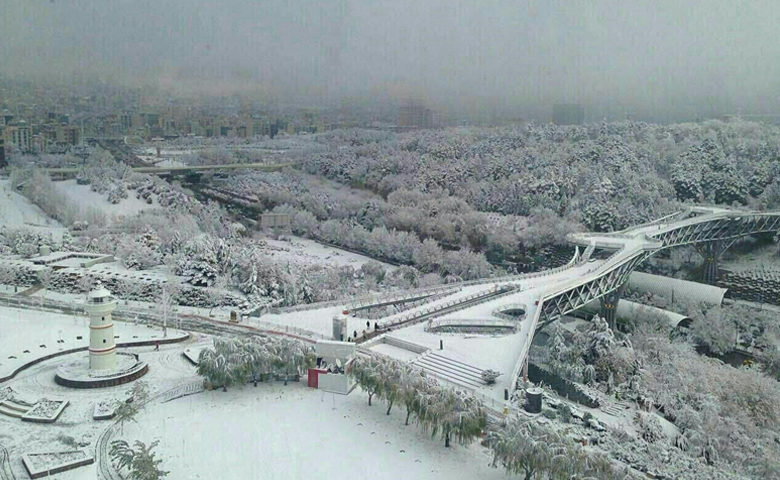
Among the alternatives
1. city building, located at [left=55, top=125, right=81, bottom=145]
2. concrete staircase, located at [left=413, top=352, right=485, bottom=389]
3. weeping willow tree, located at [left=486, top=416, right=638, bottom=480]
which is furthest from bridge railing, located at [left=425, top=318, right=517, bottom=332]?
city building, located at [left=55, top=125, right=81, bottom=145]

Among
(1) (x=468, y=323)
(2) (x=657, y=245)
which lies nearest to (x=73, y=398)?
(1) (x=468, y=323)

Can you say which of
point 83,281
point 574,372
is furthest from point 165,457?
point 83,281

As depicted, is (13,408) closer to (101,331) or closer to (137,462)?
(101,331)

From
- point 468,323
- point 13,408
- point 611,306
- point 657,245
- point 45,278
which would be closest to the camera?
point 13,408

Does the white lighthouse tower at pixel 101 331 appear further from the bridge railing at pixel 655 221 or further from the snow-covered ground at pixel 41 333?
the bridge railing at pixel 655 221

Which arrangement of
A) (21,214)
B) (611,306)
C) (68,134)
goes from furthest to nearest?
(68,134) → (21,214) → (611,306)

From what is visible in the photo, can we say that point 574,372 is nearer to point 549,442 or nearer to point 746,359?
point 549,442

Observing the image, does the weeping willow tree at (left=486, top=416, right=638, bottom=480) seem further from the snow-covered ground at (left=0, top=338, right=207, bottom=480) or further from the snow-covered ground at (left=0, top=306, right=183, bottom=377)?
the snow-covered ground at (left=0, top=306, right=183, bottom=377)

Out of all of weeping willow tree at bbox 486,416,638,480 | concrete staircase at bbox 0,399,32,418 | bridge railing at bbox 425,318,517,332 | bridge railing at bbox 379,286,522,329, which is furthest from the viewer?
bridge railing at bbox 379,286,522,329
